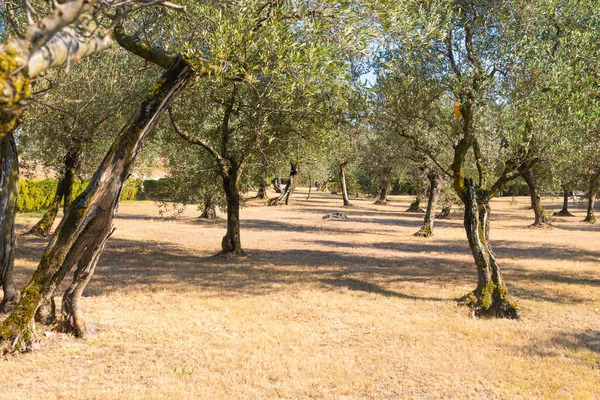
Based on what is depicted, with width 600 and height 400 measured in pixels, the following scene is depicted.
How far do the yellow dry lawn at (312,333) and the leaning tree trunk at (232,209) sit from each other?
886mm

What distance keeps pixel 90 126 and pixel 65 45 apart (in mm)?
15816

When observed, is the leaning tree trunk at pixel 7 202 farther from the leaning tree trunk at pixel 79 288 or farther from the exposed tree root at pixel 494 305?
the exposed tree root at pixel 494 305

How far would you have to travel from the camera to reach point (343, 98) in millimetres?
15375

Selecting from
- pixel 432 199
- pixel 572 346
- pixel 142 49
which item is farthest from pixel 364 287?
pixel 432 199

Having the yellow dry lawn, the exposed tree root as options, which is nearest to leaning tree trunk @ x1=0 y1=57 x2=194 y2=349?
the yellow dry lawn

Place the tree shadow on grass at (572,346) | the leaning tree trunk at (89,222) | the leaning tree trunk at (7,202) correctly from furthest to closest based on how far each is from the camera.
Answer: the tree shadow on grass at (572,346)
the leaning tree trunk at (7,202)
the leaning tree trunk at (89,222)

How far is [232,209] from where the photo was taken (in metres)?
19.9

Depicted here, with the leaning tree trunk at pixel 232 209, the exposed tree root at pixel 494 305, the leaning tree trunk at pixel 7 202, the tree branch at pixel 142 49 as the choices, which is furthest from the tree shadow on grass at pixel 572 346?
the leaning tree trunk at pixel 232 209

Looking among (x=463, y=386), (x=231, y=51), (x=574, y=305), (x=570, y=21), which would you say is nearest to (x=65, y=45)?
(x=231, y=51)

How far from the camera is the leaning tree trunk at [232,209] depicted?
1966cm

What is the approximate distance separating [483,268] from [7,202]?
10473 mm

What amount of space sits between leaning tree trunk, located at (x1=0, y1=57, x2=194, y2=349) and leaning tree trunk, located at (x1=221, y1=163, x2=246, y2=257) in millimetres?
10492

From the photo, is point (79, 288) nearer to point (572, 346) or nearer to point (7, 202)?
point (7, 202)

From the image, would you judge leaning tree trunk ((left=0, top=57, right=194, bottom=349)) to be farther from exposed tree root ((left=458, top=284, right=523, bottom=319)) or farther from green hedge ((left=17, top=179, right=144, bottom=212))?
green hedge ((left=17, top=179, right=144, bottom=212))
